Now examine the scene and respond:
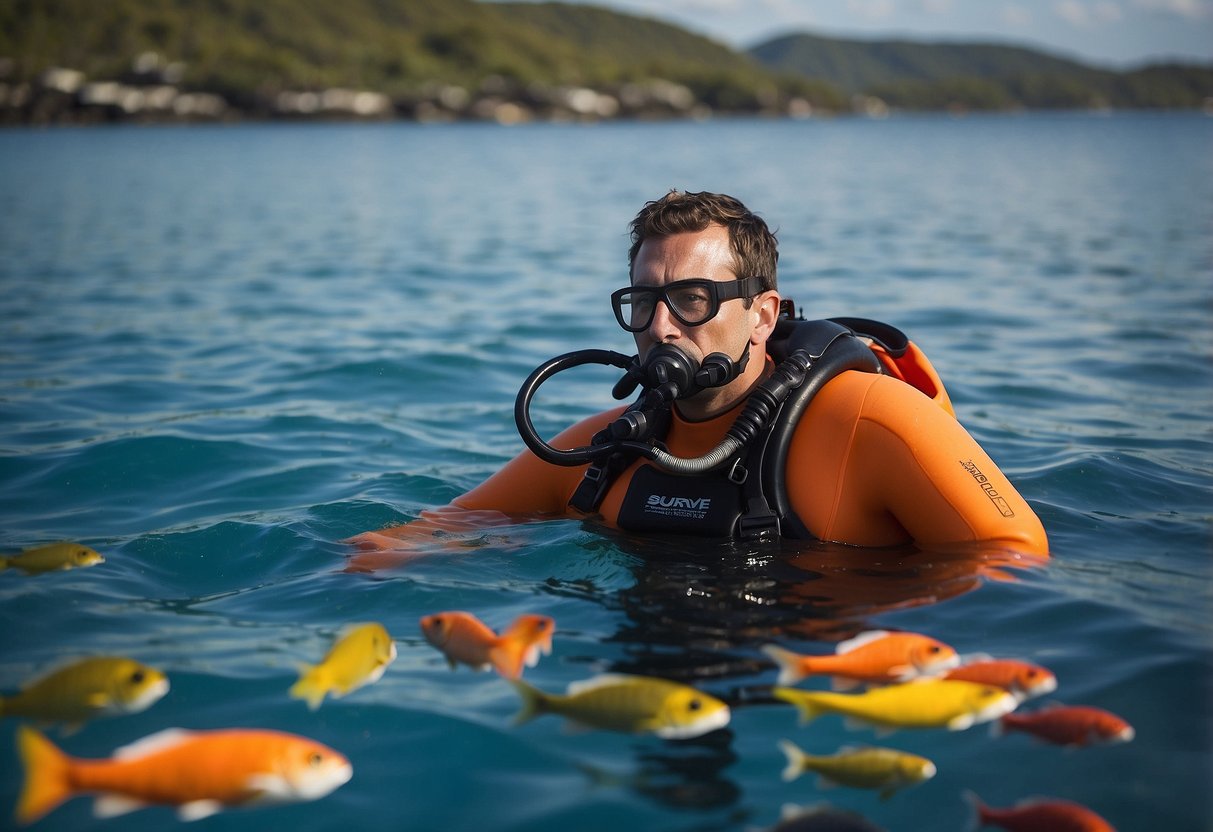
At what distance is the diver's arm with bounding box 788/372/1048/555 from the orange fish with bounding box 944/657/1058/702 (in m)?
0.99

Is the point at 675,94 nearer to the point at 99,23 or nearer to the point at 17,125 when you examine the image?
the point at 99,23

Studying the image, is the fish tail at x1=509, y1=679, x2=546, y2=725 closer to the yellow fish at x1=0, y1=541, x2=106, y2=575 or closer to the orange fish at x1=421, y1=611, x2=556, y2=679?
the orange fish at x1=421, y1=611, x2=556, y2=679

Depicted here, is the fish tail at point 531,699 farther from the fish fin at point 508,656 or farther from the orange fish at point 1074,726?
the orange fish at point 1074,726

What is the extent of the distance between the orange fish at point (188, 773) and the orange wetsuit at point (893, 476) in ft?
7.02

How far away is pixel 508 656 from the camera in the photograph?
10.0 ft

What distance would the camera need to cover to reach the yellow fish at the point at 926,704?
2.60 metres

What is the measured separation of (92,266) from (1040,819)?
556 inches

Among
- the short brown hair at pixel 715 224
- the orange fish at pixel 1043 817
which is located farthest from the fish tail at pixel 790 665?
the short brown hair at pixel 715 224

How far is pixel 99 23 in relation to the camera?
119312mm

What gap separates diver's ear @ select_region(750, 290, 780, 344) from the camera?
14.0ft

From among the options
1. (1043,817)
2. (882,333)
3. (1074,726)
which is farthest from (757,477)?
(1043,817)

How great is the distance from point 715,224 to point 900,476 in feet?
3.65

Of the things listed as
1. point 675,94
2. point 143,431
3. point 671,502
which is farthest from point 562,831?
point 675,94

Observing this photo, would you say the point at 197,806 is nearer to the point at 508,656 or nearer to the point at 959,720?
the point at 508,656
